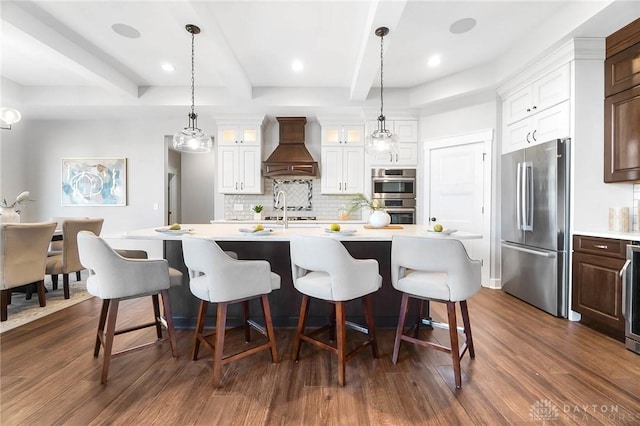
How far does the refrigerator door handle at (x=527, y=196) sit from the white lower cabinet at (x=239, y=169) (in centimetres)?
373

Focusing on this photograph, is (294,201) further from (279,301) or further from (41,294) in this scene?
(41,294)

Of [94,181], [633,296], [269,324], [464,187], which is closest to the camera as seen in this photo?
[269,324]

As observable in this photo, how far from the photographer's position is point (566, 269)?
114 inches

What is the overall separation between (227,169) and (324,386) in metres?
4.03

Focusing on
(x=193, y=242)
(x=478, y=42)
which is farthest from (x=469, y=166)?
(x=193, y=242)

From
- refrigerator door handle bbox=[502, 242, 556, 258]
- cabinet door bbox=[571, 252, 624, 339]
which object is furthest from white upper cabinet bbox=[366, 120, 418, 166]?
cabinet door bbox=[571, 252, 624, 339]

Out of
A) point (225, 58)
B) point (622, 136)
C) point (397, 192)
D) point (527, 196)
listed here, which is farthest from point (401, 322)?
point (225, 58)

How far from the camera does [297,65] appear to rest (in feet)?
12.4

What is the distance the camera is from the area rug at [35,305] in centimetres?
276

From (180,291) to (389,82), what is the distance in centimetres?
383

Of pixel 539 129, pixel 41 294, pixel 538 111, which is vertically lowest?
pixel 41 294

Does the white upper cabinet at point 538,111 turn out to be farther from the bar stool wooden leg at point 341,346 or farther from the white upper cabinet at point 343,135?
the bar stool wooden leg at point 341,346

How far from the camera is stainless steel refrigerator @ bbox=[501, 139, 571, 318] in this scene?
2.89m

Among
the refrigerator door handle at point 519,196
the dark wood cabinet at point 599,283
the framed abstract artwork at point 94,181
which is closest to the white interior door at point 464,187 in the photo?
the refrigerator door handle at point 519,196
